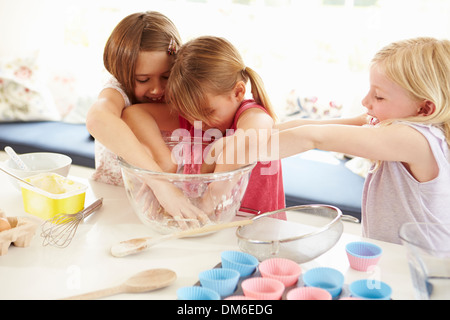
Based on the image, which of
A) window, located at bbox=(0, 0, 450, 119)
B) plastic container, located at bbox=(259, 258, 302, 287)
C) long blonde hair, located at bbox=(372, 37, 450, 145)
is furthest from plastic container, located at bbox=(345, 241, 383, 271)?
window, located at bbox=(0, 0, 450, 119)

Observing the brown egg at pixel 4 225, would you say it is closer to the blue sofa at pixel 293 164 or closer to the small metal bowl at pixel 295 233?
the small metal bowl at pixel 295 233

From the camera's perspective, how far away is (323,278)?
0.77 metres

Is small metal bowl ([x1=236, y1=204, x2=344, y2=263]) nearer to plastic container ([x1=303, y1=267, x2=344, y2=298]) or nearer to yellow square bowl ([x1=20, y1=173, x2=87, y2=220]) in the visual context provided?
plastic container ([x1=303, y1=267, x2=344, y2=298])

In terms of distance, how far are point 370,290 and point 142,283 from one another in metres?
0.36

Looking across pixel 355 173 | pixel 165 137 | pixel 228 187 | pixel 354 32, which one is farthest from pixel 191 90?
pixel 354 32

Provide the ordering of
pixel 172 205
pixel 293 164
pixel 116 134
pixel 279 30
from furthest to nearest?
pixel 279 30
pixel 293 164
pixel 116 134
pixel 172 205

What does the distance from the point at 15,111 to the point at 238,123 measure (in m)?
2.40

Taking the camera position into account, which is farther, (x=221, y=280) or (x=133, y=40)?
(x=133, y=40)

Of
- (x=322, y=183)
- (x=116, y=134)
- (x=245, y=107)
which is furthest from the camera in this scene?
(x=322, y=183)

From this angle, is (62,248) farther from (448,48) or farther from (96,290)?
(448,48)

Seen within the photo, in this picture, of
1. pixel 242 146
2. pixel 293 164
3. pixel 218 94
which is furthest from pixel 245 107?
pixel 293 164

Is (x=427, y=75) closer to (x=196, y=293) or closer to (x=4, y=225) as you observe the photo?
(x=196, y=293)

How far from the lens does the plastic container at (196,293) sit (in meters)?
0.71
